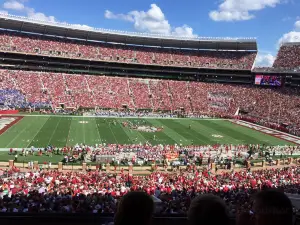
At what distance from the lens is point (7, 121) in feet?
140

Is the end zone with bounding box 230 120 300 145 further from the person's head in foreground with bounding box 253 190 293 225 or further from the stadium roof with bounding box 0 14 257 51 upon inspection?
the person's head in foreground with bounding box 253 190 293 225

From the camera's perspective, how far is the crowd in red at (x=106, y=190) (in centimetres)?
1181

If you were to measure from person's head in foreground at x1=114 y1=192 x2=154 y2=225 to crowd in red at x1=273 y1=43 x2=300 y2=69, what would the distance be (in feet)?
235

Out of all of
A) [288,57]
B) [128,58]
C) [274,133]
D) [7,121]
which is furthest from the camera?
[128,58]

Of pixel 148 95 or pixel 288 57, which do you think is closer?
pixel 148 95

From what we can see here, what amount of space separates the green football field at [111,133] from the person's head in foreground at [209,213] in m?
30.7

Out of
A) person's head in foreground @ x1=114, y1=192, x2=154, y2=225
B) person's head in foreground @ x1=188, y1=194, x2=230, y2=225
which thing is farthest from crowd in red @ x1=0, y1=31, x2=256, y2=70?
person's head in foreground @ x1=188, y1=194, x2=230, y2=225

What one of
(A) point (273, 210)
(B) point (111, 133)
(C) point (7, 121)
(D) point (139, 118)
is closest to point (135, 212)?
(A) point (273, 210)

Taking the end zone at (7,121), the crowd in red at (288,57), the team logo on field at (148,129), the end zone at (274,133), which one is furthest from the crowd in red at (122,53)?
the team logo on field at (148,129)

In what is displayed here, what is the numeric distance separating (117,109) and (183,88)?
17568 millimetres

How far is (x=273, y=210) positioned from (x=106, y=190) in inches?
547

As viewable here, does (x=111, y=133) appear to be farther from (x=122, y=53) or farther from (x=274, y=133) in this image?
(x=122, y=53)

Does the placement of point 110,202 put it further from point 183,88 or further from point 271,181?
point 183,88

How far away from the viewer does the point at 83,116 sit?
5219cm
